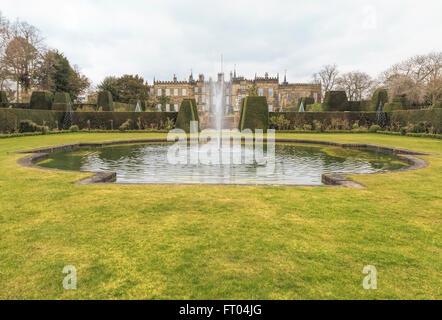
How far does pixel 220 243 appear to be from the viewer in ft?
8.68

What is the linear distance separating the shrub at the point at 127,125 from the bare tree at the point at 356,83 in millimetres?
39777

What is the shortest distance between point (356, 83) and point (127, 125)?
4166 cm

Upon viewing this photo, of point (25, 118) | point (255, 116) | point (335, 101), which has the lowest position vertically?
point (25, 118)

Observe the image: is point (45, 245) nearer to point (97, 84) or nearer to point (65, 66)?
point (65, 66)

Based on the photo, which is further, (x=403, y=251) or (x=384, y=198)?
(x=384, y=198)

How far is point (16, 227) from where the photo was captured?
303 centimetres

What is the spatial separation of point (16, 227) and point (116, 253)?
4.53 feet

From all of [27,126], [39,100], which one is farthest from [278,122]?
[39,100]

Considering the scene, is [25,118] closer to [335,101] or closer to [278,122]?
[278,122]

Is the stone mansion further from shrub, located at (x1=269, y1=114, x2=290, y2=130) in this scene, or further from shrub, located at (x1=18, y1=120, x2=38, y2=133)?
shrub, located at (x1=18, y1=120, x2=38, y2=133)

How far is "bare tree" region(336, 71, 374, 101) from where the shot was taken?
4850 cm

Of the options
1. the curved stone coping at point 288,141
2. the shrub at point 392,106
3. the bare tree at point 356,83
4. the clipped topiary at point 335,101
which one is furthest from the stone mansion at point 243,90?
the curved stone coping at point 288,141

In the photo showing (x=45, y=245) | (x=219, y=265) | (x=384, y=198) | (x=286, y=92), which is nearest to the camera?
(x=219, y=265)

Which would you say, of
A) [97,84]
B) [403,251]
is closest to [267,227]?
[403,251]
